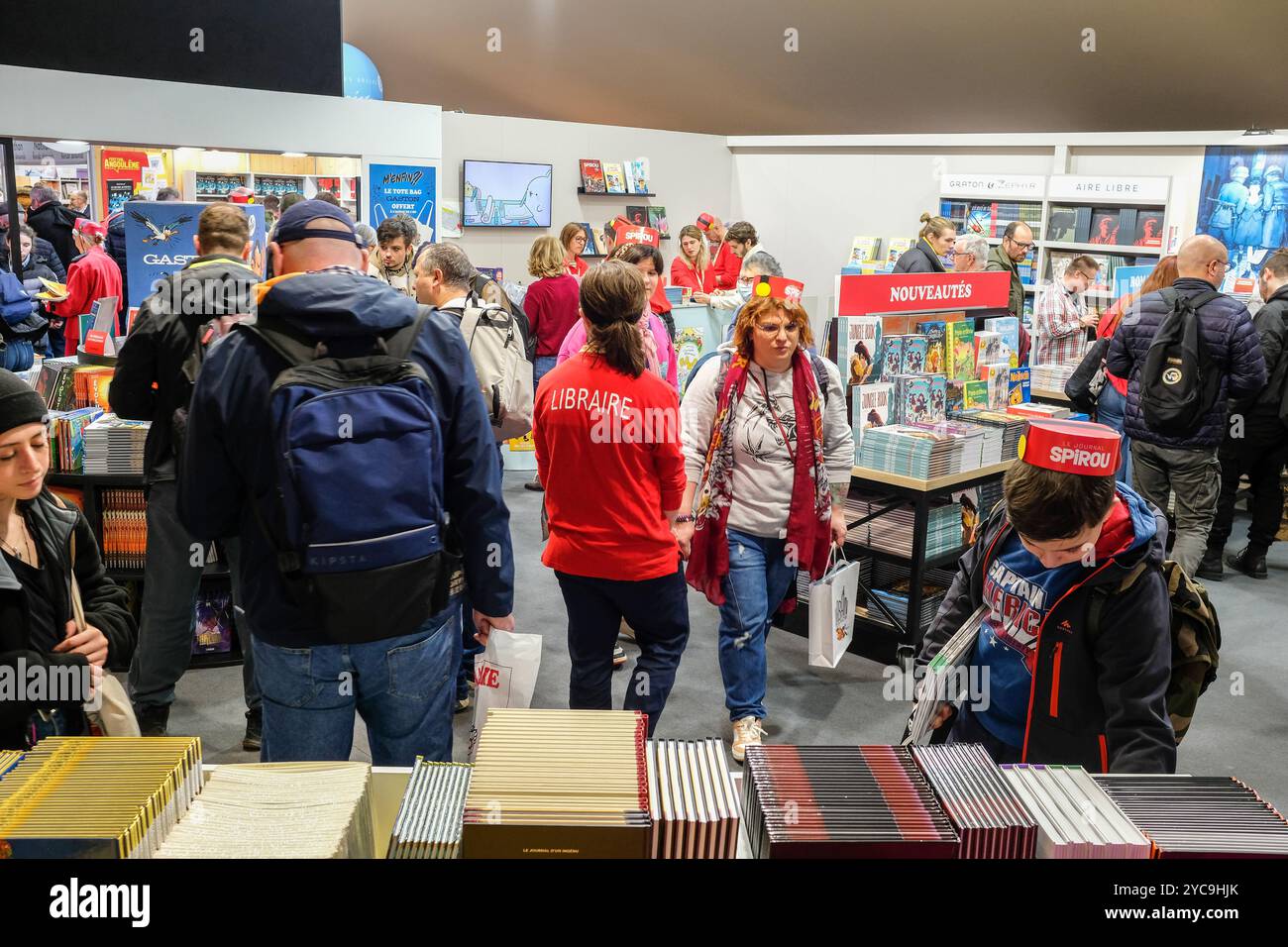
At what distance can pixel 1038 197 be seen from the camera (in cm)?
1001

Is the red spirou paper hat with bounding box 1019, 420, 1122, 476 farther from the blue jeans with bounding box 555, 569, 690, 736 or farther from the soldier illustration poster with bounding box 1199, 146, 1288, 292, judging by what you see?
the soldier illustration poster with bounding box 1199, 146, 1288, 292

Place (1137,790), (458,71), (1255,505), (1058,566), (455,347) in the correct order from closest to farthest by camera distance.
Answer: (1137,790)
(1058,566)
(455,347)
(1255,505)
(458,71)

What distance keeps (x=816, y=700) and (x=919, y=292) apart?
6.31ft

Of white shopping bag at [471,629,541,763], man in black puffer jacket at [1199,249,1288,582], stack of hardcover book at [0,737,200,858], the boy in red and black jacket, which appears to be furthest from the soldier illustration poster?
stack of hardcover book at [0,737,200,858]

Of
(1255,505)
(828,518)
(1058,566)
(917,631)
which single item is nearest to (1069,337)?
(1255,505)

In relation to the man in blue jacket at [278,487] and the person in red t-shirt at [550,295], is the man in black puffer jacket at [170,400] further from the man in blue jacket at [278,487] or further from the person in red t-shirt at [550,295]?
the person in red t-shirt at [550,295]

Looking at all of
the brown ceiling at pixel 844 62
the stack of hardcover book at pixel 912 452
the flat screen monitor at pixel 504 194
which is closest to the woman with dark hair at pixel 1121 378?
the stack of hardcover book at pixel 912 452

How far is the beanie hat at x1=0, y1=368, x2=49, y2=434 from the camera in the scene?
203 centimetres

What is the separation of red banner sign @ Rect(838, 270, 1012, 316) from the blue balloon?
803 centimetres

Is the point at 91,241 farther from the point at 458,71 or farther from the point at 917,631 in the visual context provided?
the point at 917,631

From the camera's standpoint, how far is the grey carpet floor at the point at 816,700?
378cm

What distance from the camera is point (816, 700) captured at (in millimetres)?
4195

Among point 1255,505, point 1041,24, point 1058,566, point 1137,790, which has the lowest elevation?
point 1255,505

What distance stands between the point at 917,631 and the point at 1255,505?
2668 millimetres
